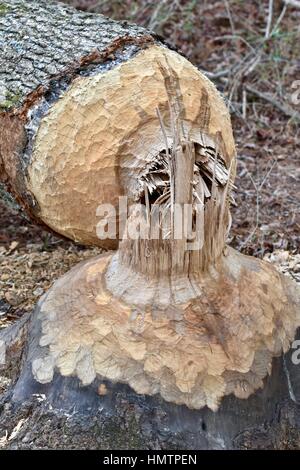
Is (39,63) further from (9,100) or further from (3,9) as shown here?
(3,9)

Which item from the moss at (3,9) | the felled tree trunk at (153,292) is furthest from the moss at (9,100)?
the moss at (3,9)

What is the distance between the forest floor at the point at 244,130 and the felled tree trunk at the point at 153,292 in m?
0.75

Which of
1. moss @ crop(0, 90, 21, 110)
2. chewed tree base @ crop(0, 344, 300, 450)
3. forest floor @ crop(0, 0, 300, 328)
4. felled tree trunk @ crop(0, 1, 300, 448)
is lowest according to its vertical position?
forest floor @ crop(0, 0, 300, 328)

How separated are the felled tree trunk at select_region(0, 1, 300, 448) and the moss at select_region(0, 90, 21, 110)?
138 millimetres

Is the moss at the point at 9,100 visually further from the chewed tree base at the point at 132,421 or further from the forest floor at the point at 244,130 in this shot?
the chewed tree base at the point at 132,421

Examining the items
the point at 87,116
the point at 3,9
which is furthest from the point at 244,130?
the point at 87,116

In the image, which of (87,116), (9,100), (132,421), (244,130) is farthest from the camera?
(244,130)

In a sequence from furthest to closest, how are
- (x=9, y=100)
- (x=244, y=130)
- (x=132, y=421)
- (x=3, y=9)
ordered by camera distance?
(x=244, y=130) < (x=3, y=9) < (x=9, y=100) < (x=132, y=421)

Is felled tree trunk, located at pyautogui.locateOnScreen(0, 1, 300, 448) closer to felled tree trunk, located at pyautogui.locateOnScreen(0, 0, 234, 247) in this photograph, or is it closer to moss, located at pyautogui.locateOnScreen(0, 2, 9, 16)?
felled tree trunk, located at pyautogui.locateOnScreen(0, 0, 234, 247)

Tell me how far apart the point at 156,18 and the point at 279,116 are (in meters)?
1.49

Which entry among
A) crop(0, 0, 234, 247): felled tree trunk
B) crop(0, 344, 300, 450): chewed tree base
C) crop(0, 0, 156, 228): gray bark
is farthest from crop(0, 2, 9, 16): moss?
crop(0, 344, 300, 450): chewed tree base

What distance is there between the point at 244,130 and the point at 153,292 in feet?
9.56

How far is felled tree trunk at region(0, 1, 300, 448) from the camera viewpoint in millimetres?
1860

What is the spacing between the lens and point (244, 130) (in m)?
Answer: 4.65
